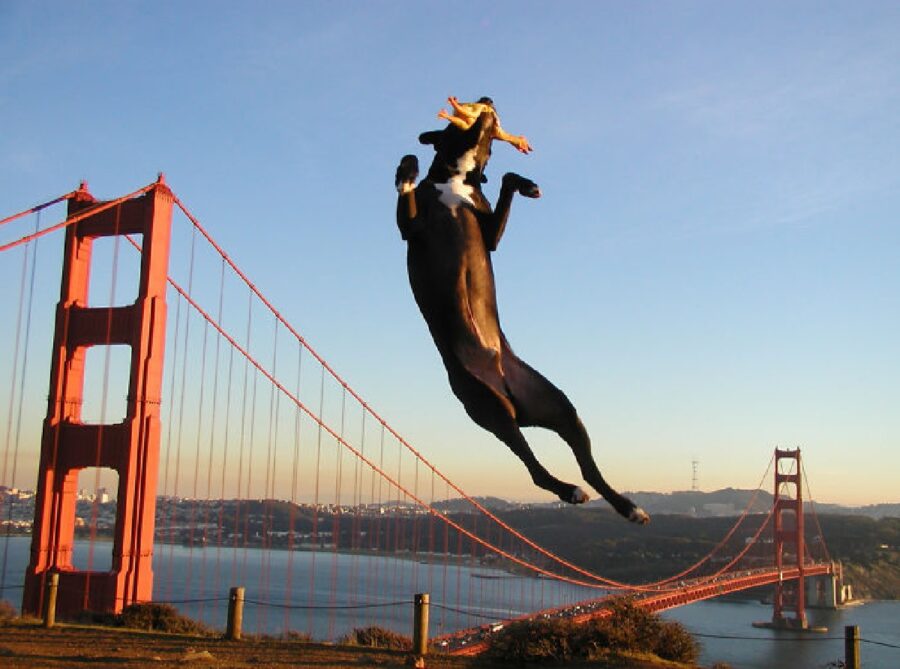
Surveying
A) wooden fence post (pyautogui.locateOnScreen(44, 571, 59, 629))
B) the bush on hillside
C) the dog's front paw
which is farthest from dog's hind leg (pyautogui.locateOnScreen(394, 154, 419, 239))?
wooden fence post (pyautogui.locateOnScreen(44, 571, 59, 629))

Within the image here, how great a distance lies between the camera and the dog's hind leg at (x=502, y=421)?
2459 mm

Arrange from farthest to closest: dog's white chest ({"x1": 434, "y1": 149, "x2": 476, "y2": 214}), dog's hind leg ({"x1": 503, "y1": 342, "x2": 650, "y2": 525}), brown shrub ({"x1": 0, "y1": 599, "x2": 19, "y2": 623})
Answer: brown shrub ({"x1": 0, "y1": 599, "x2": 19, "y2": 623}) → dog's white chest ({"x1": 434, "y1": 149, "x2": 476, "y2": 214}) → dog's hind leg ({"x1": 503, "y1": 342, "x2": 650, "y2": 525})

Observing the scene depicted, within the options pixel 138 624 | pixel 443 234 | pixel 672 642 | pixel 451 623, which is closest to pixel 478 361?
pixel 443 234

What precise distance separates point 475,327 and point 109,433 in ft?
40.4

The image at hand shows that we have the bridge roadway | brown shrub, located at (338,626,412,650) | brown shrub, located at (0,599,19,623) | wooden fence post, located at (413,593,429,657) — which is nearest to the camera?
wooden fence post, located at (413,593,429,657)

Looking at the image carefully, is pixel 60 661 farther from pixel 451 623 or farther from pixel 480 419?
pixel 451 623

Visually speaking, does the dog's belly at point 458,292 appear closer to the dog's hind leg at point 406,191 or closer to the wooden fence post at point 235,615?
the dog's hind leg at point 406,191

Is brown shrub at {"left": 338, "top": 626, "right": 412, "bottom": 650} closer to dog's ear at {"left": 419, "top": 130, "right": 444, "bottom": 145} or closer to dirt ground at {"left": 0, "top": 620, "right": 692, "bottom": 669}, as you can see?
dirt ground at {"left": 0, "top": 620, "right": 692, "bottom": 669}

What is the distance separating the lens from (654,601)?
28.9 meters

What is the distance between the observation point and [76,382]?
563 inches

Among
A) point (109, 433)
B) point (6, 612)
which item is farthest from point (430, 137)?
point (109, 433)

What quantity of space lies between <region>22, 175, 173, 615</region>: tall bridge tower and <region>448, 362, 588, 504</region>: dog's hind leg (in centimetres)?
1145

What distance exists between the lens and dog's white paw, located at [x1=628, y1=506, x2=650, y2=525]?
99.0 inches

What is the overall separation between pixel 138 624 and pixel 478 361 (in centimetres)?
948
